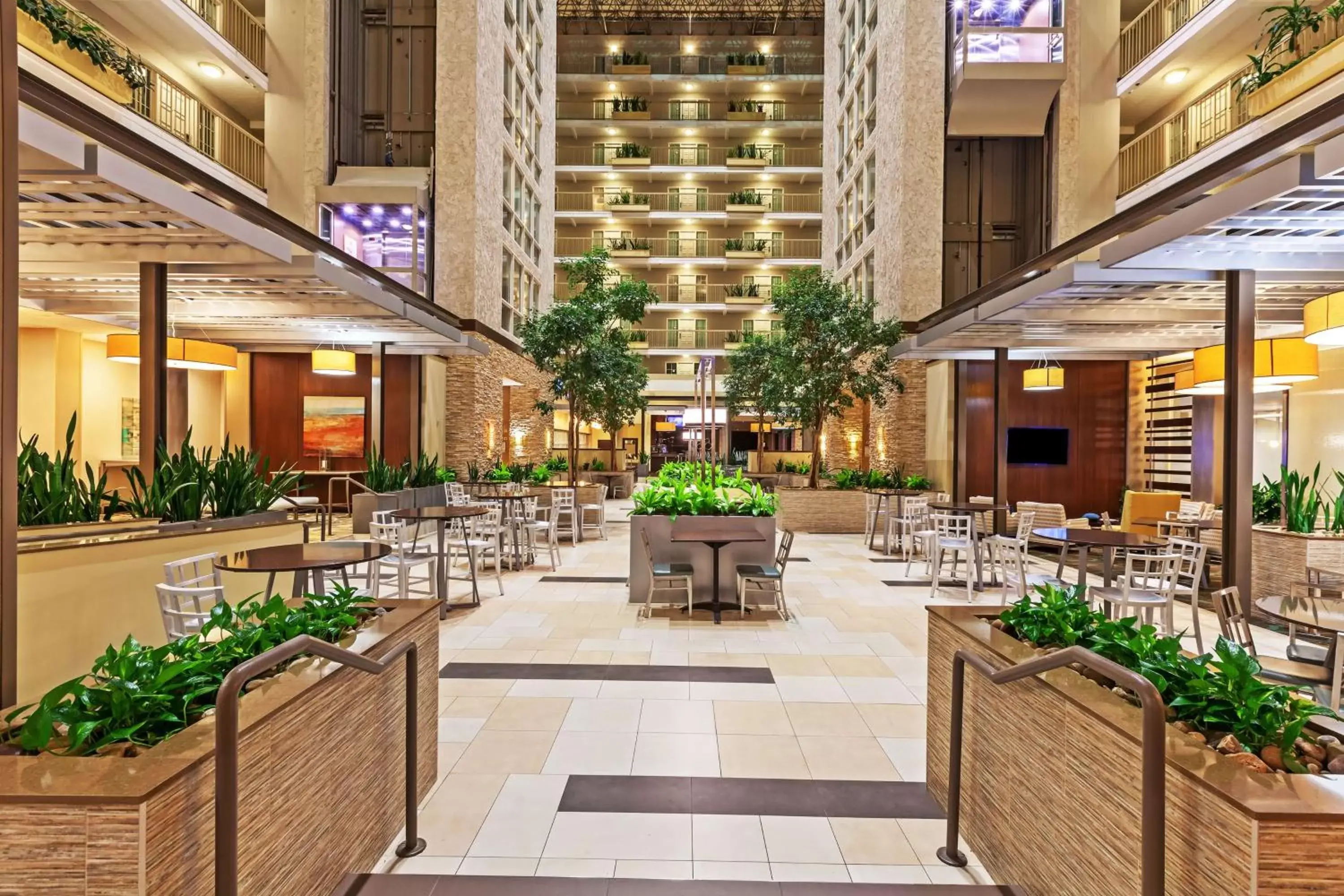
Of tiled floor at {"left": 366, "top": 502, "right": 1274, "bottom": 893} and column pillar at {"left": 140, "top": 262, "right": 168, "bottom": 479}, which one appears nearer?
tiled floor at {"left": 366, "top": 502, "right": 1274, "bottom": 893}

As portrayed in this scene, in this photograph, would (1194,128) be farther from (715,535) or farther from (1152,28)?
(715,535)

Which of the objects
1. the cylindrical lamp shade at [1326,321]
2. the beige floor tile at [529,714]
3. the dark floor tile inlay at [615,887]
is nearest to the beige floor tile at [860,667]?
the beige floor tile at [529,714]

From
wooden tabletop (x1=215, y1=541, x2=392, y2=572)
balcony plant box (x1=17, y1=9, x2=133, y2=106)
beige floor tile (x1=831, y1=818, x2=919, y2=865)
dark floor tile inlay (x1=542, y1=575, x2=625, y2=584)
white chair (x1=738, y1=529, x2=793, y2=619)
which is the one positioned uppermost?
balcony plant box (x1=17, y1=9, x2=133, y2=106)

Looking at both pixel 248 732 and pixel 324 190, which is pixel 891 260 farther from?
pixel 248 732

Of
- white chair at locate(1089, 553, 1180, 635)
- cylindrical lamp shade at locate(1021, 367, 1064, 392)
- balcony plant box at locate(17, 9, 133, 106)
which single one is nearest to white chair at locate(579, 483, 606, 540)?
cylindrical lamp shade at locate(1021, 367, 1064, 392)

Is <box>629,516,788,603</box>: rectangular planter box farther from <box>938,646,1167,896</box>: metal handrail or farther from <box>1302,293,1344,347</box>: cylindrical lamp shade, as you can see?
<box>938,646,1167,896</box>: metal handrail

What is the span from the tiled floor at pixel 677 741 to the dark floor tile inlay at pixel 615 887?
0.16 feet

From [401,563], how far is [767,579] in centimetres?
334

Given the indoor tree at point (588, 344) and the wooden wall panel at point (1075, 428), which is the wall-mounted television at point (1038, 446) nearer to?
the wooden wall panel at point (1075, 428)

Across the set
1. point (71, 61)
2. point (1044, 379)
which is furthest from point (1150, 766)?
point (71, 61)

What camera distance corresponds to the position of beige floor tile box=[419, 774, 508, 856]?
271cm

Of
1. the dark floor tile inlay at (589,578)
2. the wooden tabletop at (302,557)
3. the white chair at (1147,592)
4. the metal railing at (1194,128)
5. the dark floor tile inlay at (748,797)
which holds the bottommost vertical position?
the dark floor tile inlay at (589,578)

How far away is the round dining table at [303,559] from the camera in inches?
162

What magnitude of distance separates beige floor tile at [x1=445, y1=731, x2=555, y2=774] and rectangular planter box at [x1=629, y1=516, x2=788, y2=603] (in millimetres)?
3278
